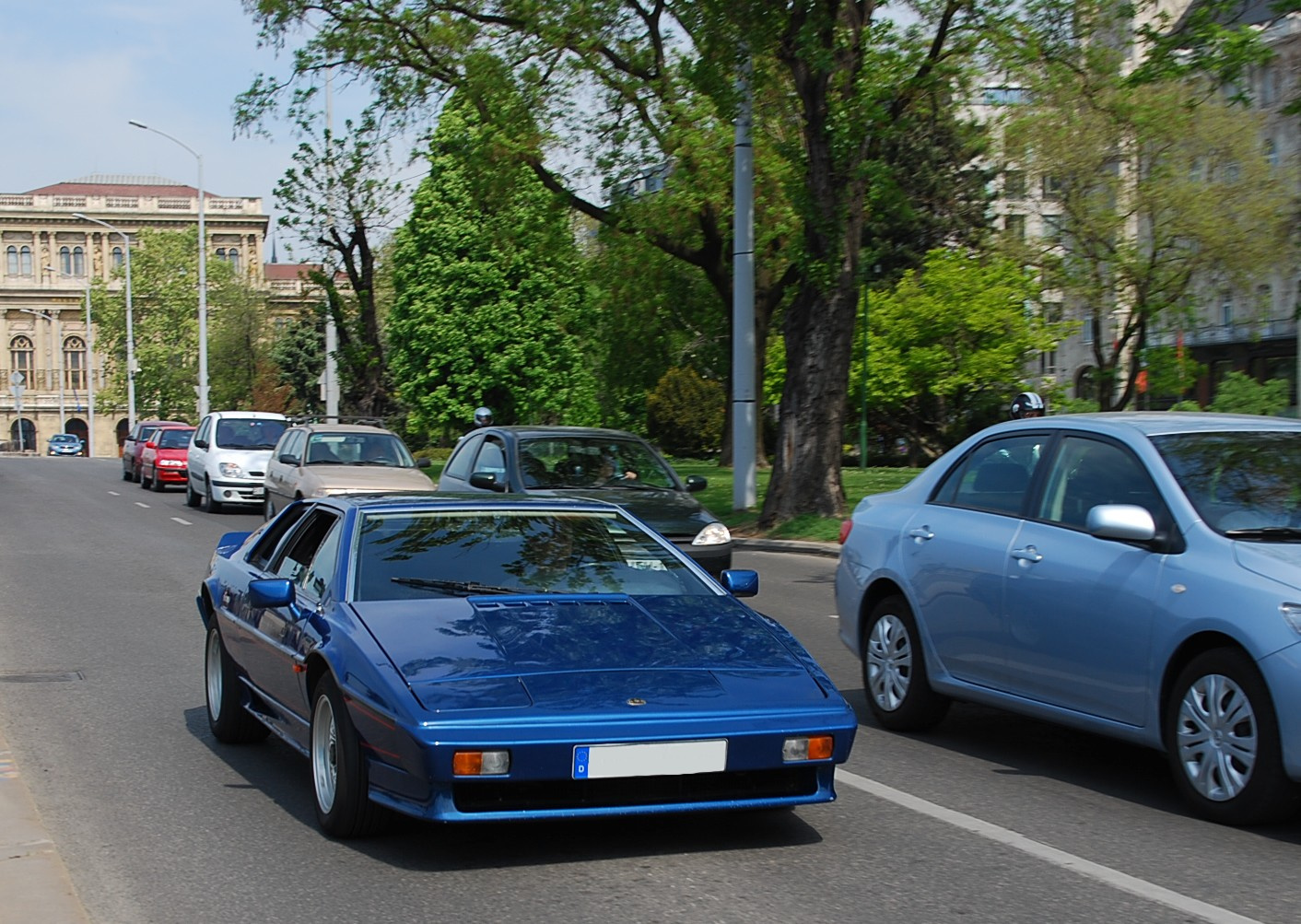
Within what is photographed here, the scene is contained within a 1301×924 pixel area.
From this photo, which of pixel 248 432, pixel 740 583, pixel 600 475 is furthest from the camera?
pixel 248 432

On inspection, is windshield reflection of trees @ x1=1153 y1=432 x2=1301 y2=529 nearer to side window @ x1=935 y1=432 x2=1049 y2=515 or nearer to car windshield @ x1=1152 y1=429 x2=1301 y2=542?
car windshield @ x1=1152 y1=429 x2=1301 y2=542

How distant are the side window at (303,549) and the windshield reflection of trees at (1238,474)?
3.64 metres

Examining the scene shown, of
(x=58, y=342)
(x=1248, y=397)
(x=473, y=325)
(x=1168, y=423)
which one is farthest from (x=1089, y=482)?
(x=58, y=342)

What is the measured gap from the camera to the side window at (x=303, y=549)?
688cm

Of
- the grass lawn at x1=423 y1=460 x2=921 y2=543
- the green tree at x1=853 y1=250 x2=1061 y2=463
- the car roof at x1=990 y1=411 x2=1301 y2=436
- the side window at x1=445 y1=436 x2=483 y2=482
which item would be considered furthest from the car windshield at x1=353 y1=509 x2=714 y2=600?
the green tree at x1=853 y1=250 x2=1061 y2=463

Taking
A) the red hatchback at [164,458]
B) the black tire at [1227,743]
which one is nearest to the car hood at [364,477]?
the black tire at [1227,743]

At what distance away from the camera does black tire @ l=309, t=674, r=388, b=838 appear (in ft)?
18.3

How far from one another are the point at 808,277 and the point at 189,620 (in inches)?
440

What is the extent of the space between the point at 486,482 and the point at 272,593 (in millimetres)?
8511

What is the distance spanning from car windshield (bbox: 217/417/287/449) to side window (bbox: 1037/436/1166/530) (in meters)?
23.2

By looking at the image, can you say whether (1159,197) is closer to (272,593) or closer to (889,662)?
(889,662)

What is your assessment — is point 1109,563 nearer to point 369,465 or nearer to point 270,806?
point 270,806

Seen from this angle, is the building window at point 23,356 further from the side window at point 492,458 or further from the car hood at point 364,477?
the side window at point 492,458

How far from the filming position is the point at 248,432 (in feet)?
96.0
